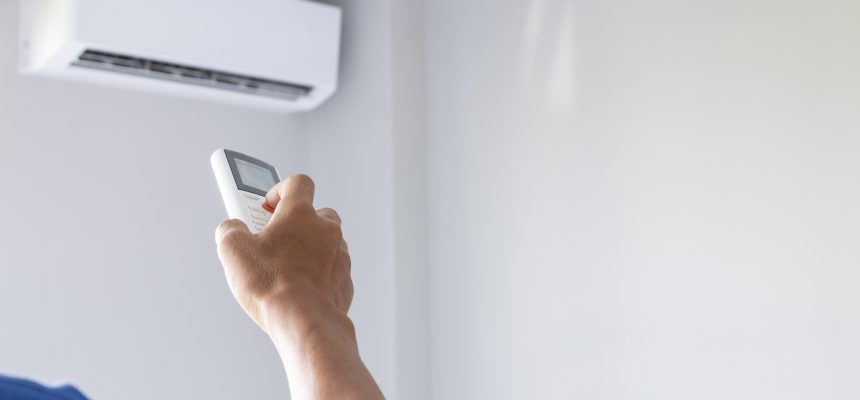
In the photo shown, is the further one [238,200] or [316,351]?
[238,200]

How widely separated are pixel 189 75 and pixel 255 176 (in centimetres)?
155

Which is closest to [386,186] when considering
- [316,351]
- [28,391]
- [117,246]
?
[117,246]

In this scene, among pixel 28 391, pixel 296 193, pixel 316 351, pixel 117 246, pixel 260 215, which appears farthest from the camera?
pixel 117 246

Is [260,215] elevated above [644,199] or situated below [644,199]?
below

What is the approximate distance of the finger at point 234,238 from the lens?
0.61 m

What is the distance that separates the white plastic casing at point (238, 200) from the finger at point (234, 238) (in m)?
0.15

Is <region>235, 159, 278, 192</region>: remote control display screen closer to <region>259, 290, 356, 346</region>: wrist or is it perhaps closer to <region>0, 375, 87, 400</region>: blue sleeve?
<region>259, 290, 356, 346</region>: wrist

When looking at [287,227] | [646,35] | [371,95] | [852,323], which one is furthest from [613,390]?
[287,227]

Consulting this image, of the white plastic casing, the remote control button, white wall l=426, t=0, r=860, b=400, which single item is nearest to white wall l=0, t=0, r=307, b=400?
white wall l=426, t=0, r=860, b=400

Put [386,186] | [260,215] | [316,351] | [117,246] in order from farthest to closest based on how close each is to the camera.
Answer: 1. [386,186]
2. [117,246]
3. [260,215]
4. [316,351]

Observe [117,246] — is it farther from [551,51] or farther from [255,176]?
[255,176]

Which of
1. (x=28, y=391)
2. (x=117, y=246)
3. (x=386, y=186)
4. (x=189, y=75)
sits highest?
(x=189, y=75)

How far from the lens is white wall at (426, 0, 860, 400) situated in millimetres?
1752

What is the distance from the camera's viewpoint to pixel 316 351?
56cm
